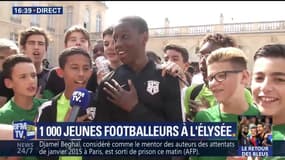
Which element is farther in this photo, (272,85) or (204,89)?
(204,89)

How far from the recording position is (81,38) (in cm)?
253

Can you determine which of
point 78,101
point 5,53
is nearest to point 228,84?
point 78,101

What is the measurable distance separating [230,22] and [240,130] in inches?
27.2

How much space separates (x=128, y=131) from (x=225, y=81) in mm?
497

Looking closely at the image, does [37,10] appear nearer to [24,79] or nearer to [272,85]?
[24,79]

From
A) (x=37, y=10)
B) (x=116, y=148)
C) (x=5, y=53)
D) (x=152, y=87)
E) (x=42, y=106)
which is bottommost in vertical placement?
(x=116, y=148)

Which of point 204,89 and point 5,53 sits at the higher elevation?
point 5,53

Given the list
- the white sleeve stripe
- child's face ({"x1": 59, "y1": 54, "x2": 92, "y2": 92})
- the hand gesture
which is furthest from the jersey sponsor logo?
the white sleeve stripe

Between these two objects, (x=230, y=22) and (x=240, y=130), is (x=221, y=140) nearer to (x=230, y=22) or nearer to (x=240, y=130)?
(x=240, y=130)

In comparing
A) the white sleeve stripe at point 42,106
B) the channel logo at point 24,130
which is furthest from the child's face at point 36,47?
the channel logo at point 24,130

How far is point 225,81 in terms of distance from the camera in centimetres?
183

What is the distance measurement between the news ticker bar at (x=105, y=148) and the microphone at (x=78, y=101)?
12 centimetres

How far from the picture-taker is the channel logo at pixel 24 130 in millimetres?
1932

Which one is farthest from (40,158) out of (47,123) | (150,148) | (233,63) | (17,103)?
(233,63)
